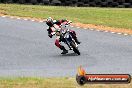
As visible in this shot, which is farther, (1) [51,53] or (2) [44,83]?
(1) [51,53]

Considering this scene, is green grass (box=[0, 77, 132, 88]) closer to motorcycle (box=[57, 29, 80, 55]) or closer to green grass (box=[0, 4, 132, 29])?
motorcycle (box=[57, 29, 80, 55])

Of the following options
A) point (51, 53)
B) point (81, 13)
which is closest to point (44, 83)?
point (51, 53)

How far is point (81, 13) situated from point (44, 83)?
18.0m

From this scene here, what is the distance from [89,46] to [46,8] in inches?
469

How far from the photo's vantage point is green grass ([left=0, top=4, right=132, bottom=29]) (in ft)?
82.9

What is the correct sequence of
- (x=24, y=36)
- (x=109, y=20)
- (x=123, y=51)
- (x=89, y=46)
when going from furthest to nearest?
(x=109, y=20) → (x=24, y=36) → (x=89, y=46) → (x=123, y=51)

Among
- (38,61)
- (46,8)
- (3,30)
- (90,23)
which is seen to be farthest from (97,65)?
(46,8)

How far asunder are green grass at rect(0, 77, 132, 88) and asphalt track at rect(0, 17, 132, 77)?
1164 millimetres

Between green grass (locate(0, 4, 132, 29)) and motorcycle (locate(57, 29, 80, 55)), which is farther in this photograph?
green grass (locate(0, 4, 132, 29))

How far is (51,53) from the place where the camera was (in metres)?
16.5

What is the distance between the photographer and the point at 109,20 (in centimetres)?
2611

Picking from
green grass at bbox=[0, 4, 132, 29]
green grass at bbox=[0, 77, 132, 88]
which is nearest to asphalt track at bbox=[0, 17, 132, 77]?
green grass at bbox=[0, 77, 132, 88]

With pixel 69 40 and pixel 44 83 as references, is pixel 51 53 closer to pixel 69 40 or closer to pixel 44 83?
pixel 69 40

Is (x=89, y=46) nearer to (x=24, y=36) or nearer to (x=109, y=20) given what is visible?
(x=24, y=36)
